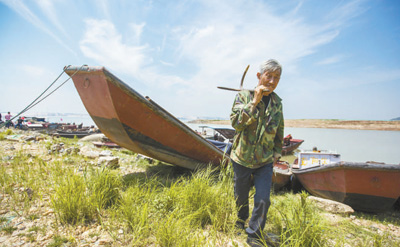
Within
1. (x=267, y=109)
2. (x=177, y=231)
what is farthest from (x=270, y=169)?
(x=177, y=231)

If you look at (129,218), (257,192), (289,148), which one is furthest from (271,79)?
(289,148)

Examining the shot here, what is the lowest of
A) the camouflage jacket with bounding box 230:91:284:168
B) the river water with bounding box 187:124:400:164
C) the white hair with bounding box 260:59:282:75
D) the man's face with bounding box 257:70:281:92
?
the river water with bounding box 187:124:400:164

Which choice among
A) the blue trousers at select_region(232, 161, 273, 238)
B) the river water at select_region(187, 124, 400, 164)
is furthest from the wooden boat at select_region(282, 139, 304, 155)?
the blue trousers at select_region(232, 161, 273, 238)

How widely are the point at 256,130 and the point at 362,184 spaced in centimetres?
322

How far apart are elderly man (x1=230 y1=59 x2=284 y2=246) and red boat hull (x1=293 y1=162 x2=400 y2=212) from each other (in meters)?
2.60

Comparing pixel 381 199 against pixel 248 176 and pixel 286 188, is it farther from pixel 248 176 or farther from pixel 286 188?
pixel 248 176

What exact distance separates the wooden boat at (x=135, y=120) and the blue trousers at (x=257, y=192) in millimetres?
1743

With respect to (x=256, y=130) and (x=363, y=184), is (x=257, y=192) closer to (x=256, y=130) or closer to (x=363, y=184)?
(x=256, y=130)

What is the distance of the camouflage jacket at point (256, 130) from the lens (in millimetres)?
1838

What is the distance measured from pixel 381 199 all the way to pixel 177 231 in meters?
4.21

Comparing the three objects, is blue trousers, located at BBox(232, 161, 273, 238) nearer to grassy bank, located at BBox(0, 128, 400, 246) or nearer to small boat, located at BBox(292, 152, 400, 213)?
grassy bank, located at BBox(0, 128, 400, 246)

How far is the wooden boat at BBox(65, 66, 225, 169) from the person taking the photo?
118 inches

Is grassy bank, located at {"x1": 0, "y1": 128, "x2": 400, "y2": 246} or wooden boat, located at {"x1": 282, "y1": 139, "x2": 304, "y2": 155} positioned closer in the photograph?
grassy bank, located at {"x1": 0, "y1": 128, "x2": 400, "y2": 246}

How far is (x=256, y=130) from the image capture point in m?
1.91
